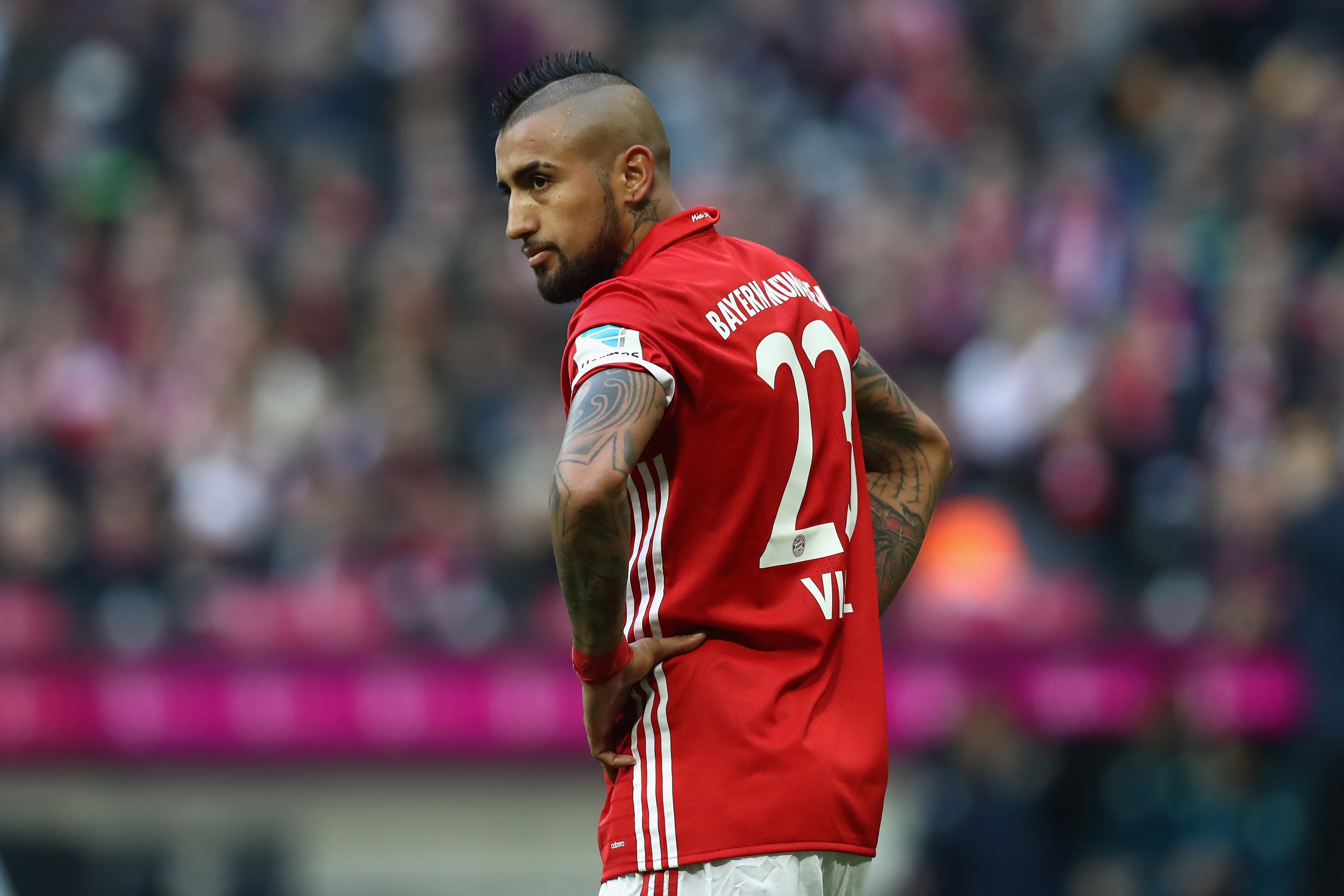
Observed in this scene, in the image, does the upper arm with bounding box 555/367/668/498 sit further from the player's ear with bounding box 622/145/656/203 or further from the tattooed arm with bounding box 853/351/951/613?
the tattooed arm with bounding box 853/351/951/613

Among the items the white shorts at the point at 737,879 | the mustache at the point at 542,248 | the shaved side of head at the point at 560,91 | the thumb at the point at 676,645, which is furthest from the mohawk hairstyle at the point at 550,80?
the white shorts at the point at 737,879

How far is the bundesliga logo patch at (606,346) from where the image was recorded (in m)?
3.09

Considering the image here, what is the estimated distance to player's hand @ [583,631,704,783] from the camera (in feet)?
10.4

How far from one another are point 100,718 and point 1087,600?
181 inches

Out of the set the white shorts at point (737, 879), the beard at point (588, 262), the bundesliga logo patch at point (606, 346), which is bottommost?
the white shorts at point (737, 879)

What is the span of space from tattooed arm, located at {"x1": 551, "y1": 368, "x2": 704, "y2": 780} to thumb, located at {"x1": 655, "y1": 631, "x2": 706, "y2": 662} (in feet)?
0.35

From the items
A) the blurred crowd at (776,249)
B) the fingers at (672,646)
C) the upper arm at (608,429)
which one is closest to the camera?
the upper arm at (608,429)

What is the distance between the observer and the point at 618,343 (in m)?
3.10

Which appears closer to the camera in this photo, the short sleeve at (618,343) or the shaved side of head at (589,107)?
the short sleeve at (618,343)

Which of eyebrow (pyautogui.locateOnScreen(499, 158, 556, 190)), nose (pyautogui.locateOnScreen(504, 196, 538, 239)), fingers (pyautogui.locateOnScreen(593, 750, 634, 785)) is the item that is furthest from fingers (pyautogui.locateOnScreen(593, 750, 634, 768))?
eyebrow (pyautogui.locateOnScreen(499, 158, 556, 190))

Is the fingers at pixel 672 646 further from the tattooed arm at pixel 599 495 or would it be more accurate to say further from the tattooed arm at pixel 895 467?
the tattooed arm at pixel 895 467

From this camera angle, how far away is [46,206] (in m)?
12.3

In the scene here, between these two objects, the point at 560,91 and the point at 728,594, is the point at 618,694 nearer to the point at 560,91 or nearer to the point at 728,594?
the point at 728,594

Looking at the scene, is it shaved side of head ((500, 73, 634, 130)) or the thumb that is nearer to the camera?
the thumb
